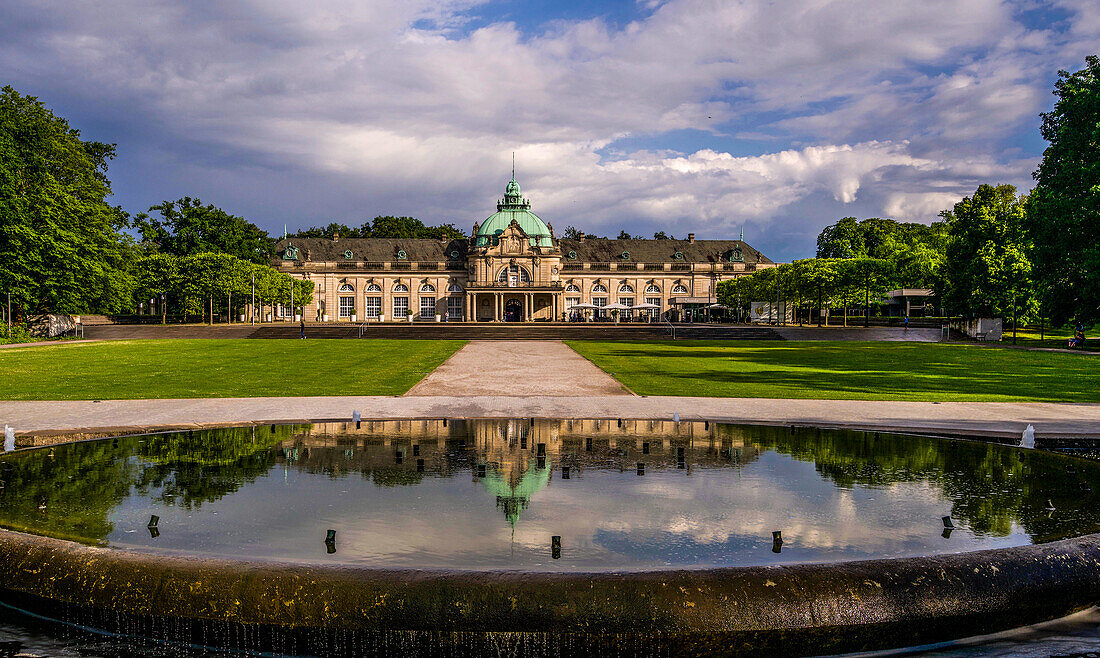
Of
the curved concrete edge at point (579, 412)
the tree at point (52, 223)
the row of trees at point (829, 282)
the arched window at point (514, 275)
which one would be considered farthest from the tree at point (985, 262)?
the tree at point (52, 223)

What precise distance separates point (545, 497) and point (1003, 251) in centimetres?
6082

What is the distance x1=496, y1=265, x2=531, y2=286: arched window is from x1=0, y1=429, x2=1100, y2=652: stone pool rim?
10457cm

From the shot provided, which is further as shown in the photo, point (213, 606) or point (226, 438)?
point (226, 438)

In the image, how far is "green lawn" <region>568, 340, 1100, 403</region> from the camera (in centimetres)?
2047

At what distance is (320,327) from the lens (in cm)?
6391

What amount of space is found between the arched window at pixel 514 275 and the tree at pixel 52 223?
5717cm

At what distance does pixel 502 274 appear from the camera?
359ft

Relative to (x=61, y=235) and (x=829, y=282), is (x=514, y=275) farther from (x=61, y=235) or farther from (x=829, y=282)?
(x=61, y=235)

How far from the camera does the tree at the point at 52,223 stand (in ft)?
155

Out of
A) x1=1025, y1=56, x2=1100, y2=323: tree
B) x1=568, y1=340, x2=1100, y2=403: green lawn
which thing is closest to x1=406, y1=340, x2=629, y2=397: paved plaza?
x1=568, y1=340, x2=1100, y2=403: green lawn

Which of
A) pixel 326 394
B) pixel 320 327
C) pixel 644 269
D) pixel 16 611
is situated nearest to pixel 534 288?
pixel 644 269

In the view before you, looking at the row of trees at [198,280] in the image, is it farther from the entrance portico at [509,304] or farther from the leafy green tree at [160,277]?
the entrance portico at [509,304]

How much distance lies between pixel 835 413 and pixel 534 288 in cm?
8981

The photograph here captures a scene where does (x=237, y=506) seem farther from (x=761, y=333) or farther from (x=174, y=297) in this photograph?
(x=174, y=297)
